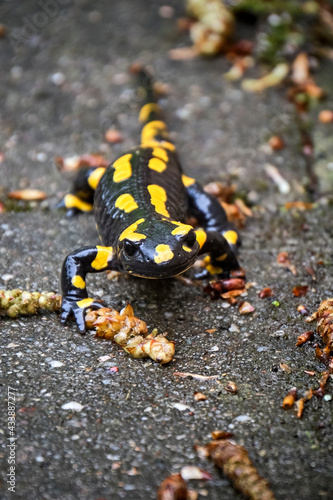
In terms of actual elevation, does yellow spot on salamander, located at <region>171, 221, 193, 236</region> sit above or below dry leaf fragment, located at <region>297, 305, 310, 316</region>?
above

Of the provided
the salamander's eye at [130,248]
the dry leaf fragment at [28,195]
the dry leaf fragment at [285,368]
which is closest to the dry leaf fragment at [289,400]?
the dry leaf fragment at [285,368]

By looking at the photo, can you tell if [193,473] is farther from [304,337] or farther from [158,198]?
[158,198]

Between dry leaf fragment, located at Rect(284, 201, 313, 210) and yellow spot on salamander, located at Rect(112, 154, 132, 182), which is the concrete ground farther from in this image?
yellow spot on salamander, located at Rect(112, 154, 132, 182)

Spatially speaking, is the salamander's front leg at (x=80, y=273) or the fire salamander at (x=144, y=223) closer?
the fire salamander at (x=144, y=223)

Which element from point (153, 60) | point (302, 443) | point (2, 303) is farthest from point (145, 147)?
point (302, 443)

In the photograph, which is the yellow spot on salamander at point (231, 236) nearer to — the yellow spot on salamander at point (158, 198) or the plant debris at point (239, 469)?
the yellow spot on salamander at point (158, 198)

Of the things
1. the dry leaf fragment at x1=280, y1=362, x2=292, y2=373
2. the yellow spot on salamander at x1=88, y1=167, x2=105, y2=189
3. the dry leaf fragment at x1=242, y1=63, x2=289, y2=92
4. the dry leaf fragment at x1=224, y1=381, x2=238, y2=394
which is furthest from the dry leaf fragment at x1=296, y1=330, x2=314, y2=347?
the dry leaf fragment at x1=242, y1=63, x2=289, y2=92
